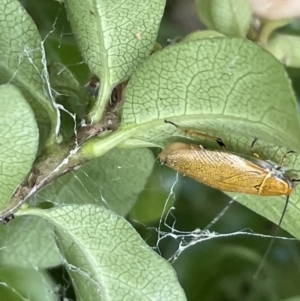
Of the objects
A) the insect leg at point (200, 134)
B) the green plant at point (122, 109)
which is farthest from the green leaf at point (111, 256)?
the insect leg at point (200, 134)

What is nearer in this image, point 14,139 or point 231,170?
point 14,139

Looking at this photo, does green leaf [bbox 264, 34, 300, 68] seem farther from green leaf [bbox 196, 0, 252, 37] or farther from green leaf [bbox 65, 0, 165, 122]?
green leaf [bbox 65, 0, 165, 122]

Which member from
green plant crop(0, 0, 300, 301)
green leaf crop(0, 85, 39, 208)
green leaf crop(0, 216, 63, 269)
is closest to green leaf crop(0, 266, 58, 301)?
green leaf crop(0, 216, 63, 269)

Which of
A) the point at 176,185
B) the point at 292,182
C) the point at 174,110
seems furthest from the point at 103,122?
the point at 176,185

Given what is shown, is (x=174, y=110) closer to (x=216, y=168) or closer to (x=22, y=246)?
(x=216, y=168)

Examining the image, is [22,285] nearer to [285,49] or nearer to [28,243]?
[28,243]

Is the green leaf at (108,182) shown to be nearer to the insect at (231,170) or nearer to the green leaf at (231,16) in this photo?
the insect at (231,170)

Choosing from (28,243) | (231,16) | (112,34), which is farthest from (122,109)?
(28,243)
